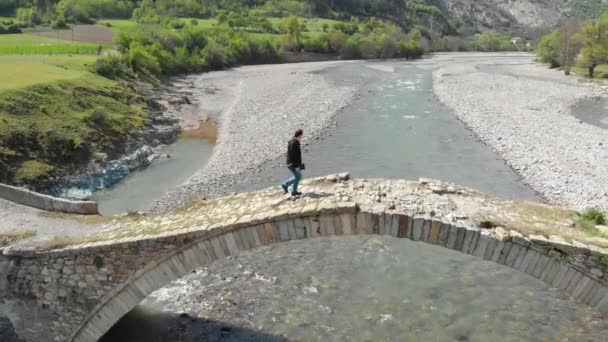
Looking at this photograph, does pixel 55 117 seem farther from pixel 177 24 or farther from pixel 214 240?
pixel 177 24

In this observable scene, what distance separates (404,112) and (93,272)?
34.9 metres

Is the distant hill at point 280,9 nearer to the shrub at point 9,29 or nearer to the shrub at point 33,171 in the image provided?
the shrub at point 9,29

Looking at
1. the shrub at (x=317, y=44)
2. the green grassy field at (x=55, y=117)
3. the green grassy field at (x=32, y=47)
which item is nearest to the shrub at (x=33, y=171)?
the green grassy field at (x=55, y=117)

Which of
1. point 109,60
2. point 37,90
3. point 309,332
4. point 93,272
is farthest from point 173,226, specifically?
point 109,60

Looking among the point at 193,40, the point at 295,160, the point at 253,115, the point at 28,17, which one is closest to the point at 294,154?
the point at 295,160

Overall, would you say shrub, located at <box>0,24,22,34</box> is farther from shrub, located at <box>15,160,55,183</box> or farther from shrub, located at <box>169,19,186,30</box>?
shrub, located at <box>15,160,55,183</box>

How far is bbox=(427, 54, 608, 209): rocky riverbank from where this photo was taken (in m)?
24.1

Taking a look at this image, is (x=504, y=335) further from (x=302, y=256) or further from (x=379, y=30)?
(x=379, y=30)

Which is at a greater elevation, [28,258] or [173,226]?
[173,226]

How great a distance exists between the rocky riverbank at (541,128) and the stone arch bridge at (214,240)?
1354cm

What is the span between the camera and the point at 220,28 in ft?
305

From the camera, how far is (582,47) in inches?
2623

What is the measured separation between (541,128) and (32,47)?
2040 inches

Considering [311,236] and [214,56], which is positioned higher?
[214,56]
